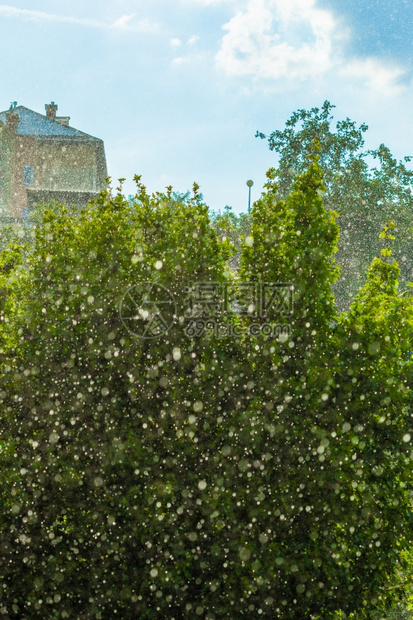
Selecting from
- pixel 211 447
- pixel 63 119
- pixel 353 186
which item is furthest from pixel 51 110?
pixel 211 447

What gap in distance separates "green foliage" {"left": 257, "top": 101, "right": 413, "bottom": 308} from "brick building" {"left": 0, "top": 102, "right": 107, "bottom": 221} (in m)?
15.5

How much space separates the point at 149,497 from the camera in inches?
223

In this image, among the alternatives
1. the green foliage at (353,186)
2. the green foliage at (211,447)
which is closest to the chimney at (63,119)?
the green foliage at (353,186)

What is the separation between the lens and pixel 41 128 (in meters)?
40.3

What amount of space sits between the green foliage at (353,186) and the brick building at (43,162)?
15472 millimetres

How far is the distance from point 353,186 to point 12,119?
75.0ft

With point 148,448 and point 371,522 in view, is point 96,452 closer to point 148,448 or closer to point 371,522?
point 148,448

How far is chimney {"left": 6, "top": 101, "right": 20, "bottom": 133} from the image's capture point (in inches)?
1526

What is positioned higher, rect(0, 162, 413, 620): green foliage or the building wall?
the building wall

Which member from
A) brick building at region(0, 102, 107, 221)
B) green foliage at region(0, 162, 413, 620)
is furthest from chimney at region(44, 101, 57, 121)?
green foliage at region(0, 162, 413, 620)

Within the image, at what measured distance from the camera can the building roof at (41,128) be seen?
1570 inches

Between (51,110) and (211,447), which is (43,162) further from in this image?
(211,447)

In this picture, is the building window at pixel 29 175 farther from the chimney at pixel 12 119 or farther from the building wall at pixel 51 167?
the chimney at pixel 12 119

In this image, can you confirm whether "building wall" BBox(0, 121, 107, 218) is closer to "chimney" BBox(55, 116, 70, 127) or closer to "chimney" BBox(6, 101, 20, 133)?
"chimney" BBox(6, 101, 20, 133)
